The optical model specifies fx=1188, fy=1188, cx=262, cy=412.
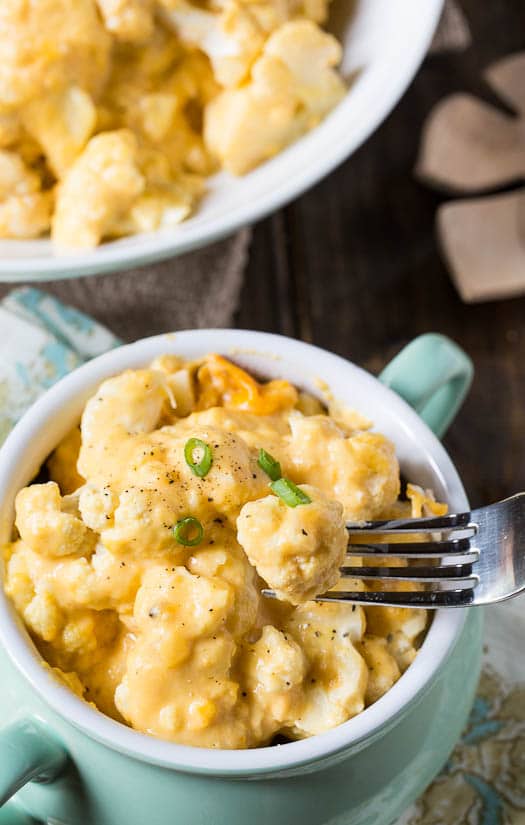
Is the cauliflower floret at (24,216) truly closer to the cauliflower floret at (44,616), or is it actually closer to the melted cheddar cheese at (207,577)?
the melted cheddar cheese at (207,577)

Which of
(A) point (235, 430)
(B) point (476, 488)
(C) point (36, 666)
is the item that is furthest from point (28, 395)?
(B) point (476, 488)

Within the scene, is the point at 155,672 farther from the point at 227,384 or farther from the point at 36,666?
the point at 227,384

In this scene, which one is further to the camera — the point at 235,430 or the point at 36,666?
the point at 235,430

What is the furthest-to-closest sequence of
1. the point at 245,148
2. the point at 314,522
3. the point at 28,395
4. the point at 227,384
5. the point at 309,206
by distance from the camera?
the point at 309,206 < the point at 245,148 < the point at 28,395 < the point at 227,384 < the point at 314,522

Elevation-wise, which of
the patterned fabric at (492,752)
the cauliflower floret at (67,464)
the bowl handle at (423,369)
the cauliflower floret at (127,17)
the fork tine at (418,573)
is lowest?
the patterned fabric at (492,752)

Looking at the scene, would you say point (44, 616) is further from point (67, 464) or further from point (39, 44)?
point (39, 44)

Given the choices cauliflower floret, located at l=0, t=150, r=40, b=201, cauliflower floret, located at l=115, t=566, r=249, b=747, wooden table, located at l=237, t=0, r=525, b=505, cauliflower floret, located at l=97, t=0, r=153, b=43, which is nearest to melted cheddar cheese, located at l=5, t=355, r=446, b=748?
cauliflower floret, located at l=115, t=566, r=249, b=747

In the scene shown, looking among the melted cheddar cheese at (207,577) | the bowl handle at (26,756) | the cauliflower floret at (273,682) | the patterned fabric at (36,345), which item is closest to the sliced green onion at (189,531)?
the melted cheddar cheese at (207,577)
